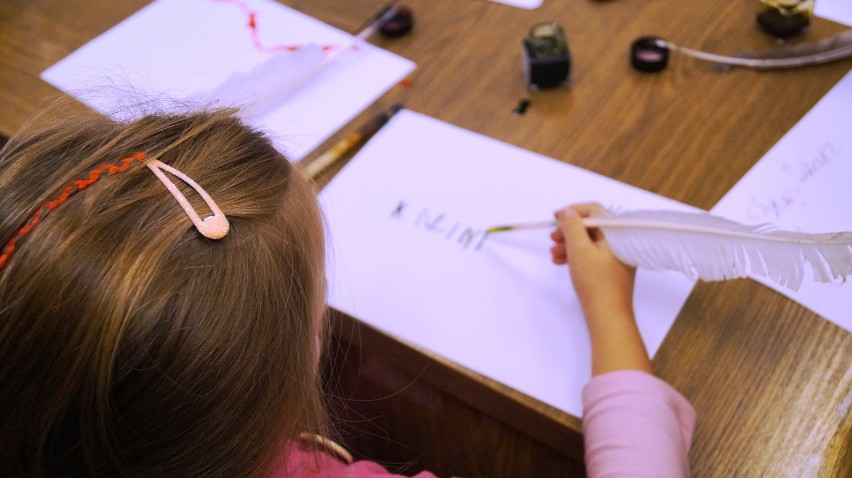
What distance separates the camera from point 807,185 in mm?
883

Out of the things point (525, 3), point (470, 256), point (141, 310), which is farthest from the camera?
point (525, 3)

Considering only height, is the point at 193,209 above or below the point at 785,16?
above

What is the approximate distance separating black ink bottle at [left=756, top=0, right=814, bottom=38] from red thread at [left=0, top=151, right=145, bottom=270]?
89 centimetres

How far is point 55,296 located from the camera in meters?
0.51

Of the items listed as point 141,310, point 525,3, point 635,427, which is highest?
point 141,310

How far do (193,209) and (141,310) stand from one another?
8cm

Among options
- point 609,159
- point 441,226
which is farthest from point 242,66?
point 609,159

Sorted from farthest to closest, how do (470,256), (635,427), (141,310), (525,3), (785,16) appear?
(525,3) < (785,16) < (470,256) < (635,427) < (141,310)

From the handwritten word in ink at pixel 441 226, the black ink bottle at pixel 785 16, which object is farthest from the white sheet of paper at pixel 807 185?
the handwritten word in ink at pixel 441 226

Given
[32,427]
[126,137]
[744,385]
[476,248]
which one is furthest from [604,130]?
[32,427]

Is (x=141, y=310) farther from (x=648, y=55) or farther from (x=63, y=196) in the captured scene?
(x=648, y=55)

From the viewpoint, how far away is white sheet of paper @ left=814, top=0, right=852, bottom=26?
106 centimetres

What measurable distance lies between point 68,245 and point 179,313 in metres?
0.09

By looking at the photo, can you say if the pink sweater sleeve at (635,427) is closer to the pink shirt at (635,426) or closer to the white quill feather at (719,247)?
the pink shirt at (635,426)
